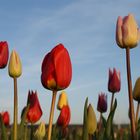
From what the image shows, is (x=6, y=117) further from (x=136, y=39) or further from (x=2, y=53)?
(x=136, y=39)

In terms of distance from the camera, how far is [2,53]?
4.87m

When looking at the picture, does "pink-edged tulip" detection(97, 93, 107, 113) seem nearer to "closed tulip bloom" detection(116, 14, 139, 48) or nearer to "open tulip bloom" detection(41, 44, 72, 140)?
"closed tulip bloom" detection(116, 14, 139, 48)

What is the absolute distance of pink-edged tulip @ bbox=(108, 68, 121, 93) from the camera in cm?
613

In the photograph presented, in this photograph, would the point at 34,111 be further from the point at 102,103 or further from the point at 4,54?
the point at 102,103

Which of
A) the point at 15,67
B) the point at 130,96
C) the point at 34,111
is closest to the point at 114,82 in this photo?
the point at 34,111

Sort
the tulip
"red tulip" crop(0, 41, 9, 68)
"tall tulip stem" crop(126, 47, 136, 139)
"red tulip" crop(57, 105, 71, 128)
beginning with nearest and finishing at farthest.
Result: "tall tulip stem" crop(126, 47, 136, 139) → "red tulip" crop(0, 41, 9, 68) → "red tulip" crop(57, 105, 71, 128) → the tulip

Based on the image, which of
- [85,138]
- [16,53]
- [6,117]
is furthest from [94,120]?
[6,117]

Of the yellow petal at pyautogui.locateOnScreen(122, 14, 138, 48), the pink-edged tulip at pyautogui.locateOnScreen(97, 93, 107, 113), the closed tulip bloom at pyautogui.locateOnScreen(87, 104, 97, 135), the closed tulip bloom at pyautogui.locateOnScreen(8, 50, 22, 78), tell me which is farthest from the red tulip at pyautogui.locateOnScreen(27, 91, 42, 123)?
the pink-edged tulip at pyautogui.locateOnScreen(97, 93, 107, 113)

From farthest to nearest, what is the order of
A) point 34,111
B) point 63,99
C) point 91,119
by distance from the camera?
point 63,99
point 34,111
point 91,119

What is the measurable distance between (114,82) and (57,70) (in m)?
2.93

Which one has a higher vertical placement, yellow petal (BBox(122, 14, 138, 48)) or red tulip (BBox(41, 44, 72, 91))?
yellow petal (BBox(122, 14, 138, 48))

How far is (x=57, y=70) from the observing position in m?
3.37

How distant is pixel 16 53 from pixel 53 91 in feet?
3.85

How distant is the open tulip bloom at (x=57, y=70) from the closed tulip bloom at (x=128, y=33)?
1.72ft
